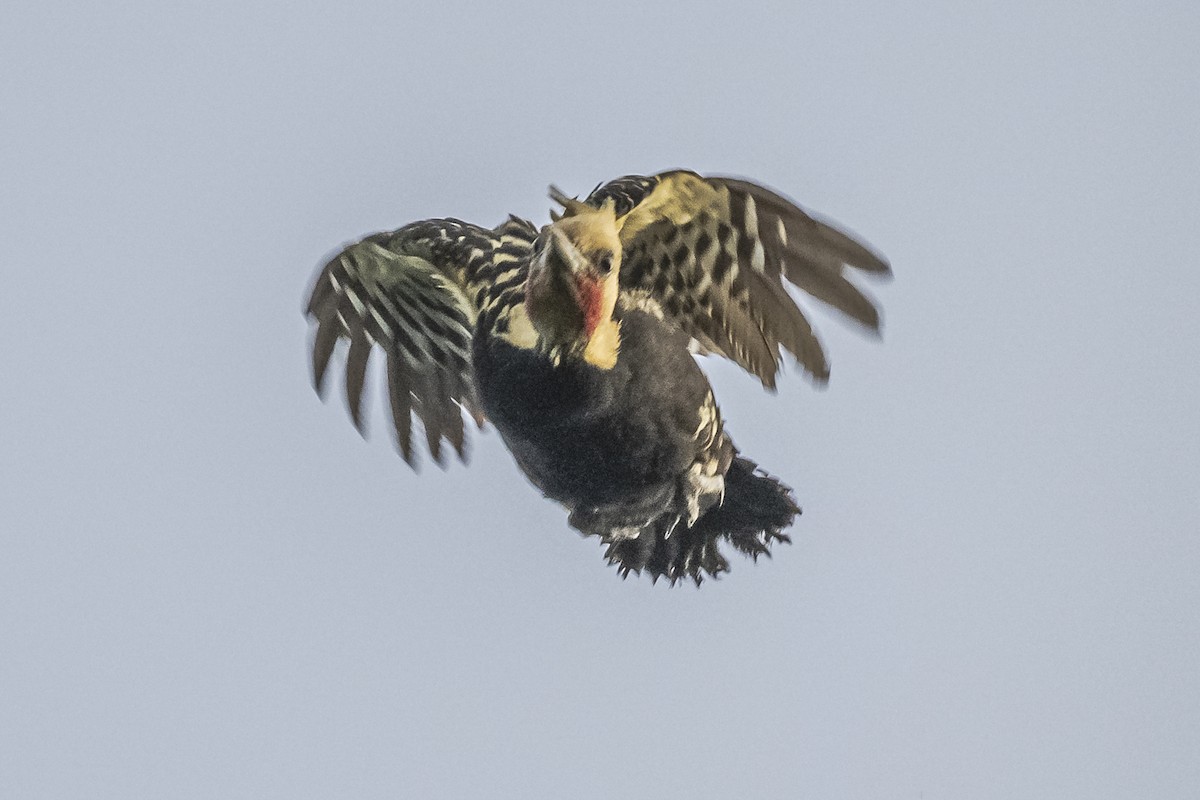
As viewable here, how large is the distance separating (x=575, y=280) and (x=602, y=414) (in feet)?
1.94

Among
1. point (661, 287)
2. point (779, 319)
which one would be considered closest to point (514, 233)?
point (661, 287)

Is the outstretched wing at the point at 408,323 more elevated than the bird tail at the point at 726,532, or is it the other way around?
the outstretched wing at the point at 408,323

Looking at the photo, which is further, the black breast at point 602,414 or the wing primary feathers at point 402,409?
the wing primary feathers at point 402,409

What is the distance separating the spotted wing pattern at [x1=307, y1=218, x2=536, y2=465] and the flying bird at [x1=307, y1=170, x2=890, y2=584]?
0.05 ft

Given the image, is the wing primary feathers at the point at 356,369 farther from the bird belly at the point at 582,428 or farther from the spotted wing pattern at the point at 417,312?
the bird belly at the point at 582,428

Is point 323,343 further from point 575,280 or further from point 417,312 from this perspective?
point 575,280

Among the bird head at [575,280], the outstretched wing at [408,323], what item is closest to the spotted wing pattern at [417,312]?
the outstretched wing at [408,323]

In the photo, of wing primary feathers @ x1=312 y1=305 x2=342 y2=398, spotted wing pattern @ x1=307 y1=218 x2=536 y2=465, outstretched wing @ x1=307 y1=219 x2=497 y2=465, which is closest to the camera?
spotted wing pattern @ x1=307 y1=218 x2=536 y2=465

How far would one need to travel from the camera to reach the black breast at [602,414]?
6.80m

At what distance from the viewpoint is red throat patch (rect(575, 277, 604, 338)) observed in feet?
21.8

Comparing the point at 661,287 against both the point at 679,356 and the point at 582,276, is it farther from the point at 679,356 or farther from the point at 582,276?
the point at 582,276

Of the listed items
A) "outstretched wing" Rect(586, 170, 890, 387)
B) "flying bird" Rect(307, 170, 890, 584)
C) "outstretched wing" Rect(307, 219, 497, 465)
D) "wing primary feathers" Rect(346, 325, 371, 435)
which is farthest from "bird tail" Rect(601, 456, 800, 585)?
"wing primary feathers" Rect(346, 325, 371, 435)

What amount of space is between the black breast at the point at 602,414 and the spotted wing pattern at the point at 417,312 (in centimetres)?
72

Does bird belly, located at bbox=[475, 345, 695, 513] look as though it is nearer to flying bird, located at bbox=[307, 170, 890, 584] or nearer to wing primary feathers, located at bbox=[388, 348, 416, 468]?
flying bird, located at bbox=[307, 170, 890, 584]
